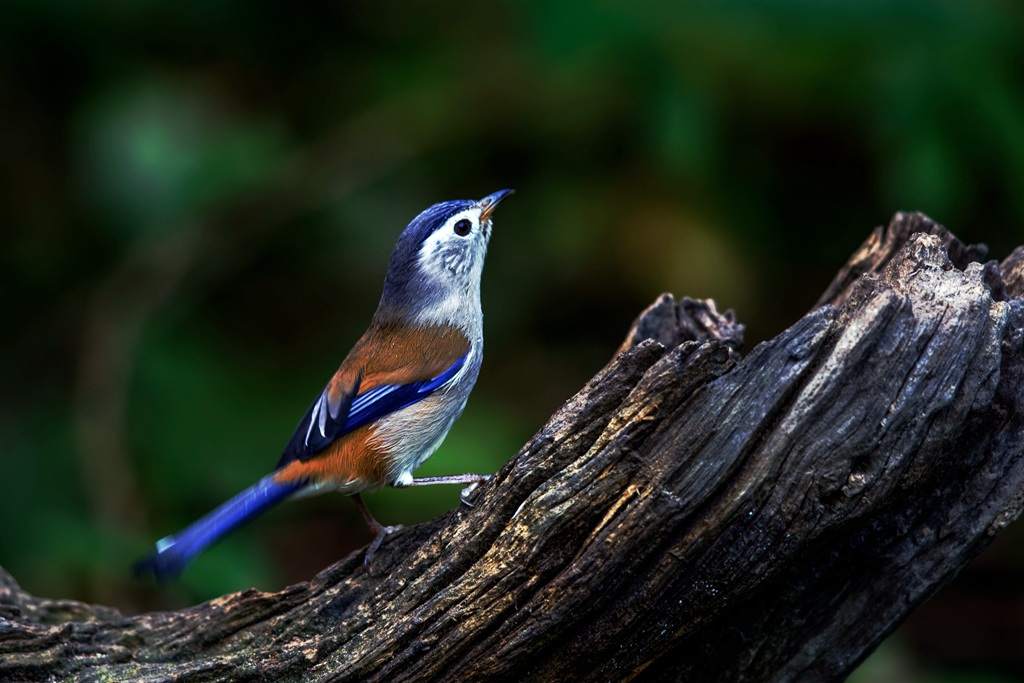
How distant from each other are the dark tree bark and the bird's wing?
739mm

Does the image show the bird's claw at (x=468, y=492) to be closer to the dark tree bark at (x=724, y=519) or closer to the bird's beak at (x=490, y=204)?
the dark tree bark at (x=724, y=519)

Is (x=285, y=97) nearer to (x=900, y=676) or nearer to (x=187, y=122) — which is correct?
(x=187, y=122)

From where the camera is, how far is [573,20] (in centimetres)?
549

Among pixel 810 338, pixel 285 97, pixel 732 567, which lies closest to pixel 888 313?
pixel 810 338

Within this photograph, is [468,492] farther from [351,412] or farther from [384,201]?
[384,201]

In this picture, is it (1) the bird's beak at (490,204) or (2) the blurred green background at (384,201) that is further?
(2) the blurred green background at (384,201)

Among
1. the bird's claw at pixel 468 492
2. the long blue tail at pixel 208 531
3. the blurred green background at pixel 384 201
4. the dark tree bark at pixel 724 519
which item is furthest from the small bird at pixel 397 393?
the blurred green background at pixel 384 201

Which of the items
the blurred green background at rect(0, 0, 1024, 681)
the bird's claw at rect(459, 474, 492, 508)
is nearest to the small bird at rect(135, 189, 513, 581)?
the bird's claw at rect(459, 474, 492, 508)

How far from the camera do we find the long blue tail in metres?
3.68

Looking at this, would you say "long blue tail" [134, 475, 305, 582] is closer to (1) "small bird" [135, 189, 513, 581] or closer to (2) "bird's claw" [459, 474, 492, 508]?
(1) "small bird" [135, 189, 513, 581]

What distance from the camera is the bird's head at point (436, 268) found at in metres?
4.58

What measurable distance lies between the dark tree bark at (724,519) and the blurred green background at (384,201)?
6.78 feet

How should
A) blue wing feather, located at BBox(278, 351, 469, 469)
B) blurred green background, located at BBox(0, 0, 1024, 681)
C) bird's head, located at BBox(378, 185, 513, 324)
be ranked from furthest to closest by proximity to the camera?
blurred green background, located at BBox(0, 0, 1024, 681) → bird's head, located at BBox(378, 185, 513, 324) → blue wing feather, located at BBox(278, 351, 469, 469)

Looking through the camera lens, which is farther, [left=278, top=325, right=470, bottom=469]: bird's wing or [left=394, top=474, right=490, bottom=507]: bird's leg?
[left=278, top=325, right=470, bottom=469]: bird's wing
